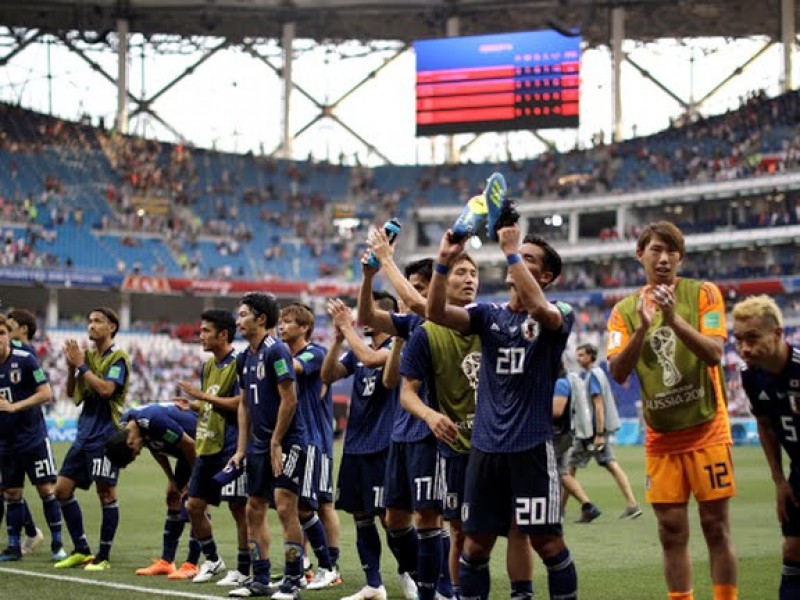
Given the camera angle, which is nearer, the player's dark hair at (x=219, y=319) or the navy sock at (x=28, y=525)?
the player's dark hair at (x=219, y=319)

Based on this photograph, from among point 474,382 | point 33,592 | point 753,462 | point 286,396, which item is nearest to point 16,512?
point 33,592

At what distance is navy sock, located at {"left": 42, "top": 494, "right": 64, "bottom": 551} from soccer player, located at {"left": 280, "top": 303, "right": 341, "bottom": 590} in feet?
9.65

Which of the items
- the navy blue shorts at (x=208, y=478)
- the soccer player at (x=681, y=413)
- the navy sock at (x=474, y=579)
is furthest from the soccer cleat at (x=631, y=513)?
the navy sock at (x=474, y=579)

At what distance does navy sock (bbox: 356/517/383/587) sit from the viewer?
1065 centimetres

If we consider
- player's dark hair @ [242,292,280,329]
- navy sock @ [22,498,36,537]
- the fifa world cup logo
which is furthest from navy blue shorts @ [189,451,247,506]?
the fifa world cup logo

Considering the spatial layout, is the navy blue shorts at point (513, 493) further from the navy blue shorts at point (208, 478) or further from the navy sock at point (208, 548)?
the navy sock at point (208, 548)

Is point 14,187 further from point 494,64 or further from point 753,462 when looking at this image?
point 753,462

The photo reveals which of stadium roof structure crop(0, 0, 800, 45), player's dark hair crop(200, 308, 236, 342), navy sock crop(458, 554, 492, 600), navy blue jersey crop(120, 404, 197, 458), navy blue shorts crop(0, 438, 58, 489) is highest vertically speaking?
stadium roof structure crop(0, 0, 800, 45)

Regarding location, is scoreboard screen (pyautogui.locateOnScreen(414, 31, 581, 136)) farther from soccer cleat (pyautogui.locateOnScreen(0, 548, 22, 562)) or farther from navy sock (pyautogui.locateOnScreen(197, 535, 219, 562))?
navy sock (pyautogui.locateOnScreen(197, 535, 219, 562))

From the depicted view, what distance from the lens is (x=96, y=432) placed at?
13.3 metres

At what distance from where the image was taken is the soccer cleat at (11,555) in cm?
1341

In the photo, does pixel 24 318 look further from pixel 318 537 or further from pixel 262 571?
pixel 262 571

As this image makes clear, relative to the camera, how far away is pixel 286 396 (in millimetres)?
10844

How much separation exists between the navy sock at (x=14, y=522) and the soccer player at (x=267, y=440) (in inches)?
131
